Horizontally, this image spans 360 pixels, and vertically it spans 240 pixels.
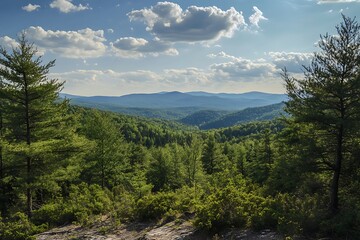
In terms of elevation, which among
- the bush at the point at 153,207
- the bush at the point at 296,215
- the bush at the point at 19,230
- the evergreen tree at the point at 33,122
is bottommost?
the bush at the point at 19,230

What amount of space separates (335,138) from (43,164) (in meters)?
15.3

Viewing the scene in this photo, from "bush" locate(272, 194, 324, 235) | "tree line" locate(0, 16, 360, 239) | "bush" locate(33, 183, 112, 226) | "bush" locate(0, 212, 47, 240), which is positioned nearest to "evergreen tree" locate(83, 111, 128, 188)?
"tree line" locate(0, 16, 360, 239)

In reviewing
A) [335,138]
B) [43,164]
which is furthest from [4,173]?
[335,138]

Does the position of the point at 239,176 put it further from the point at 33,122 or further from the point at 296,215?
the point at 33,122

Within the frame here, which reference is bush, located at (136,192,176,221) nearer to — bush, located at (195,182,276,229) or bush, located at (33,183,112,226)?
bush, located at (195,182,276,229)

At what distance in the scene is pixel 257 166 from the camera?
32.0 m

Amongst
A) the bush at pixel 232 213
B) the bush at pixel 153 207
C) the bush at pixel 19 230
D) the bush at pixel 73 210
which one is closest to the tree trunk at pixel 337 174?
the bush at pixel 232 213

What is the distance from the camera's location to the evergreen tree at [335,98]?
11.6 m

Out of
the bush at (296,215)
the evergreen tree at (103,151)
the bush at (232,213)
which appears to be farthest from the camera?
the evergreen tree at (103,151)

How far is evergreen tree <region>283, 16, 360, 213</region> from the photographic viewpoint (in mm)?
11648

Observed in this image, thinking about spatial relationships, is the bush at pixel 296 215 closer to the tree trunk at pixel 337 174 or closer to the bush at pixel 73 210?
the tree trunk at pixel 337 174

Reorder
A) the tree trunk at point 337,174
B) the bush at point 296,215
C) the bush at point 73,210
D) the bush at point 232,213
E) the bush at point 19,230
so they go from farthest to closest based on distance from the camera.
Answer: the bush at point 73,210
the bush at point 19,230
the tree trunk at point 337,174
the bush at point 232,213
the bush at point 296,215

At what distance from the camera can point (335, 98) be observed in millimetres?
12188

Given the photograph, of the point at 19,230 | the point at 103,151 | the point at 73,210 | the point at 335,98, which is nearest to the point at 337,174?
the point at 335,98
